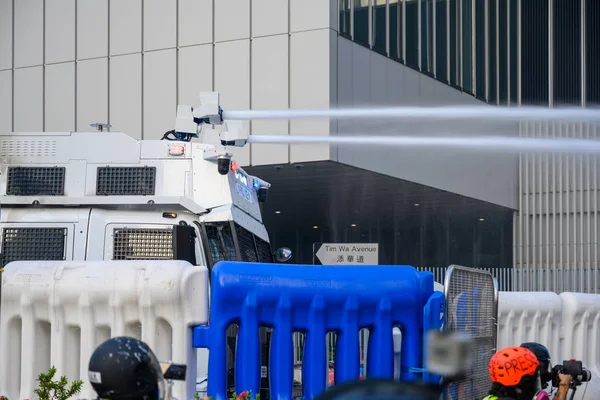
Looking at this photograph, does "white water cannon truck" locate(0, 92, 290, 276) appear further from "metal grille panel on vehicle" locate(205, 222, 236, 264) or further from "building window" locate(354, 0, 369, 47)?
"building window" locate(354, 0, 369, 47)

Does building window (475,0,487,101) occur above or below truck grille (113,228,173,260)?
above

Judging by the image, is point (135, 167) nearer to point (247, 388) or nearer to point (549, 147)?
point (247, 388)

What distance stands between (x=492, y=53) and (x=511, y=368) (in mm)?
32308

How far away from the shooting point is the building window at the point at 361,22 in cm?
2966

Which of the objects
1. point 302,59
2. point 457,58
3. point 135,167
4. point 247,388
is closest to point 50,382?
point 247,388

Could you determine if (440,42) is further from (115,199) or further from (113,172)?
(115,199)

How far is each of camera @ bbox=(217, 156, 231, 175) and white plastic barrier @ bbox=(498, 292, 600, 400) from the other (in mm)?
3105

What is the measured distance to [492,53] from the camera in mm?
37500

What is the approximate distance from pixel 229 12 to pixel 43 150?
18966 mm

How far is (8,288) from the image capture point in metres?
8.27

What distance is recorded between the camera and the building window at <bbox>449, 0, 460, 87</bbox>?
34.8m

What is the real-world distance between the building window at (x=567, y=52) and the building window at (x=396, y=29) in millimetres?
7002

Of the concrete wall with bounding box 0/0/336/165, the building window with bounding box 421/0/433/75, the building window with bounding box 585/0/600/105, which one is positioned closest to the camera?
the concrete wall with bounding box 0/0/336/165

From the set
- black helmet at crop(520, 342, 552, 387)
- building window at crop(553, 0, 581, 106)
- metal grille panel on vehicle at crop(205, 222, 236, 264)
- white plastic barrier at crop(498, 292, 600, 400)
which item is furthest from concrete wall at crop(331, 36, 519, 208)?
black helmet at crop(520, 342, 552, 387)
